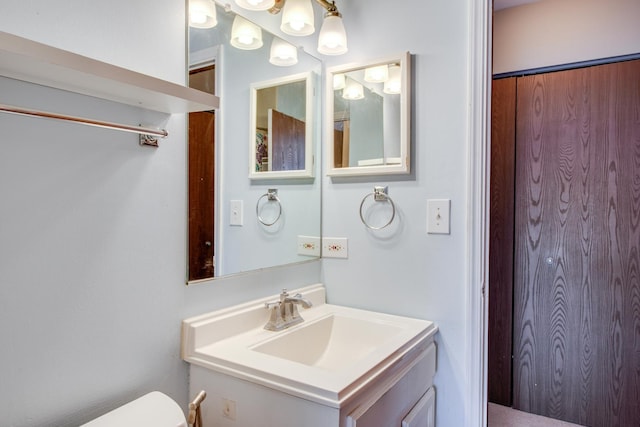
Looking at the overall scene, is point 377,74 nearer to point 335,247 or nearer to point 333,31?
point 333,31

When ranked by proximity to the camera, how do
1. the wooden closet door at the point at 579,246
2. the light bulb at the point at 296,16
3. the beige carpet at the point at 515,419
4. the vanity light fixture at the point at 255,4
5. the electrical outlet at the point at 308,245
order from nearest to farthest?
the vanity light fixture at the point at 255,4 → the light bulb at the point at 296,16 → the electrical outlet at the point at 308,245 → the wooden closet door at the point at 579,246 → the beige carpet at the point at 515,419

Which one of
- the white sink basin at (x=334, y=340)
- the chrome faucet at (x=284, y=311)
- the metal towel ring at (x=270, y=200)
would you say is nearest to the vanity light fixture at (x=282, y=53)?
the metal towel ring at (x=270, y=200)

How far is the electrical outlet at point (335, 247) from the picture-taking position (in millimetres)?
1695

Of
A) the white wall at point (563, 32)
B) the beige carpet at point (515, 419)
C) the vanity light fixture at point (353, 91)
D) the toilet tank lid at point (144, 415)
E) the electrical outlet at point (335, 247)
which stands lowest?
the beige carpet at point (515, 419)

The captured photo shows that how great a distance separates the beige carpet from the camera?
2.17 meters

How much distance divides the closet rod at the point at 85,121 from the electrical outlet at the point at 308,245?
782 mm

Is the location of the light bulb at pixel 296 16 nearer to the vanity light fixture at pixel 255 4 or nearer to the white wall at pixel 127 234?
the vanity light fixture at pixel 255 4

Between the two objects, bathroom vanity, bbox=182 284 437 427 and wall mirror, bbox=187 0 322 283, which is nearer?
bathroom vanity, bbox=182 284 437 427

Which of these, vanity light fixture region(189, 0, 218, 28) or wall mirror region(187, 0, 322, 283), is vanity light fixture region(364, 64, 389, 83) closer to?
wall mirror region(187, 0, 322, 283)

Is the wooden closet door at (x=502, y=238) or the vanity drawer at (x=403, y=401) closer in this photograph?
the vanity drawer at (x=403, y=401)

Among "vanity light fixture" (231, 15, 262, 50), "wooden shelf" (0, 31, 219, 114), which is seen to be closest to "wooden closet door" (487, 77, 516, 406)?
"vanity light fixture" (231, 15, 262, 50)

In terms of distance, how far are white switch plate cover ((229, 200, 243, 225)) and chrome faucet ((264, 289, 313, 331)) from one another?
31 cm

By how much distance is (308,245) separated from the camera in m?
1.71

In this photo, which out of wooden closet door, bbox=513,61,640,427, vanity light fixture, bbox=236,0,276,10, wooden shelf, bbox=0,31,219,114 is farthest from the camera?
wooden closet door, bbox=513,61,640,427
